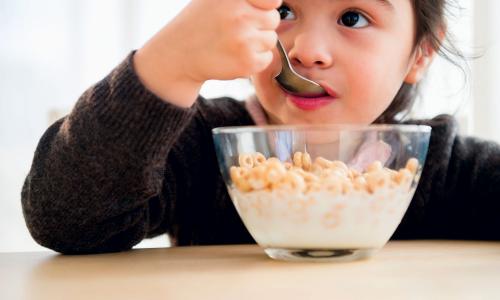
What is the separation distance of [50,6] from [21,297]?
152 cm

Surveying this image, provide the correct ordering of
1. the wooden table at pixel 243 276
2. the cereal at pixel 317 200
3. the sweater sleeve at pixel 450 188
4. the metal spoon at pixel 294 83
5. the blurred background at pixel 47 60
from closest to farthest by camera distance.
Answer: the wooden table at pixel 243 276 < the cereal at pixel 317 200 < the metal spoon at pixel 294 83 < the sweater sleeve at pixel 450 188 < the blurred background at pixel 47 60

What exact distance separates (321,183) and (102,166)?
23 centimetres

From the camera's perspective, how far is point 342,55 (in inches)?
35.5

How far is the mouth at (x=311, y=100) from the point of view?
0.89 m

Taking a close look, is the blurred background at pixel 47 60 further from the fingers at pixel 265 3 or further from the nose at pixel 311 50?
the fingers at pixel 265 3

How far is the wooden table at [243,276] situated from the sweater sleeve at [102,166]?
0.12 ft

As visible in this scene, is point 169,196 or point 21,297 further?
point 169,196

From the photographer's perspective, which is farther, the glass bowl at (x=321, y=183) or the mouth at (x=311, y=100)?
the mouth at (x=311, y=100)

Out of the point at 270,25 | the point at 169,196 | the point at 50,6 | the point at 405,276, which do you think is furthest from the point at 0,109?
the point at 405,276

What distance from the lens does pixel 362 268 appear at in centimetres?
62

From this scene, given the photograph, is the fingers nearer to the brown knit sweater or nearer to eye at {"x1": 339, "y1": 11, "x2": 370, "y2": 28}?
the brown knit sweater

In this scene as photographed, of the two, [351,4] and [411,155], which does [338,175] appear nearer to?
[411,155]

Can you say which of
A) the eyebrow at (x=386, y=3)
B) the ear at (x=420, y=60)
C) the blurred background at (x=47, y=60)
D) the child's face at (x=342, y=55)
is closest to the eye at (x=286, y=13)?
the child's face at (x=342, y=55)

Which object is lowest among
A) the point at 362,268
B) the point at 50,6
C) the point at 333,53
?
the point at 362,268
